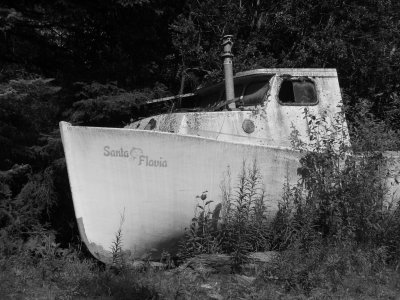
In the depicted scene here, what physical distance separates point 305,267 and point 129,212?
2.02 metres

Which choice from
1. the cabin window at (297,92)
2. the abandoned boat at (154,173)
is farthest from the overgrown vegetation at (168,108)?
the cabin window at (297,92)

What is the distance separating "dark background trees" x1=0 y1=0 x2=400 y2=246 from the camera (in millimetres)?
7328

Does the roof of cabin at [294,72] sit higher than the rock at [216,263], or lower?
higher

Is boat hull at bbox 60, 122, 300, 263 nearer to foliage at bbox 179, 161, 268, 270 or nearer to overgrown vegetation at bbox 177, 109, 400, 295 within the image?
foliage at bbox 179, 161, 268, 270

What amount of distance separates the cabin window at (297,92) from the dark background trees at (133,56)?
657 millimetres

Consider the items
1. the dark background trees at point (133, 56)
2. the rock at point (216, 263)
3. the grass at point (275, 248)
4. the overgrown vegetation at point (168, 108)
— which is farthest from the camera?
the dark background trees at point (133, 56)

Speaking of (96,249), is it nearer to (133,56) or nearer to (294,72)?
(294,72)

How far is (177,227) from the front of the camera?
6.11 m

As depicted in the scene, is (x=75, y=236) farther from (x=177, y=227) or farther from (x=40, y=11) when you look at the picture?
(x=40, y=11)

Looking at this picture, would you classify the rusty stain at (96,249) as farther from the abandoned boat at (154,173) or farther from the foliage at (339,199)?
the foliage at (339,199)

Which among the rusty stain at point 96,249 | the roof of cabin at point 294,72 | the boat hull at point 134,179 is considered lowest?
the rusty stain at point 96,249

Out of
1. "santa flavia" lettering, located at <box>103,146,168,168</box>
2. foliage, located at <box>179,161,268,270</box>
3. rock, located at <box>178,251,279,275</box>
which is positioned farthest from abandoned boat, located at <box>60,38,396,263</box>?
rock, located at <box>178,251,279,275</box>

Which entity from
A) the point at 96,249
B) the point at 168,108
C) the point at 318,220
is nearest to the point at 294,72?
the point at 318,220

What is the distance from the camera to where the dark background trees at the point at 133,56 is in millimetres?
7328
